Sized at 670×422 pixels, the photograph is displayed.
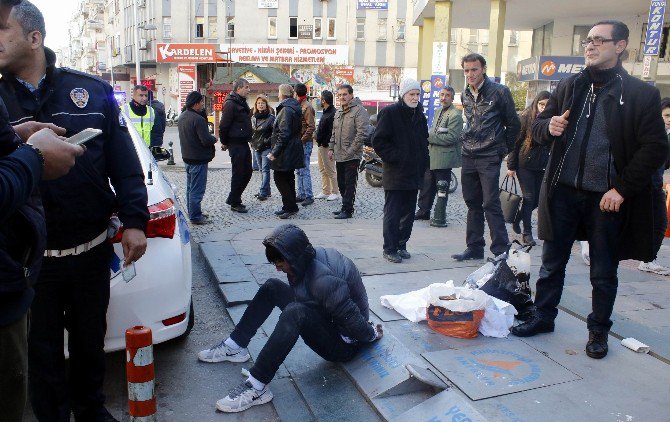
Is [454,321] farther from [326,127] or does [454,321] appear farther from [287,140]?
[326,127]

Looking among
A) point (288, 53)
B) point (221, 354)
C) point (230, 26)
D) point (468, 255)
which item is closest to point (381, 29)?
point (288, 53)

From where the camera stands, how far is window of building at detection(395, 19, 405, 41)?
45719mm

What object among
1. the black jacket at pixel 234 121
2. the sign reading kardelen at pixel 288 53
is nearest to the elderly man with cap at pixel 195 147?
the black jacket at pixel 234 121

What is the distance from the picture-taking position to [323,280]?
3.31 meters

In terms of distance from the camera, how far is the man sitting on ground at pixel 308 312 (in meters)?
3.30

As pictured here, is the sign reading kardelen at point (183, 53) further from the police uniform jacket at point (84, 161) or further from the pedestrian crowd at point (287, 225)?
the police uniform jacket at point (84, 161)

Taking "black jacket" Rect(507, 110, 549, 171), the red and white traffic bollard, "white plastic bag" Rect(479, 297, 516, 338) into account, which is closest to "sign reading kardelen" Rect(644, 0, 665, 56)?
"black jacket" Rect(507, 110, 549, 171)

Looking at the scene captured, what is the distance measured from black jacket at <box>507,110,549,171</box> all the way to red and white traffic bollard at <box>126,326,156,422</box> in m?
5.15

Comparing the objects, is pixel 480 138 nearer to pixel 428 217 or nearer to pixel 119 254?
pixel 428 217

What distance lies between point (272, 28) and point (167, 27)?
8816 millimetres

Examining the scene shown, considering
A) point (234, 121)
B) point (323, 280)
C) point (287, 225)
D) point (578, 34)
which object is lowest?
point (323, 280)

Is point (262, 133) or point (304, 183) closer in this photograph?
point (262, 133)

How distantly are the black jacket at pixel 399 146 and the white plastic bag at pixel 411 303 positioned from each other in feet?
5.46

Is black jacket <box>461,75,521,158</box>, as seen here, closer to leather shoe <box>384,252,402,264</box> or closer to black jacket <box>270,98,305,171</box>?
leather shoe <box>384,252,402,264</box>
